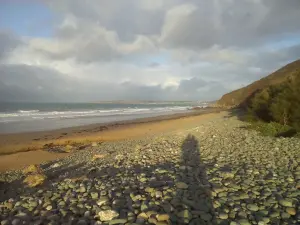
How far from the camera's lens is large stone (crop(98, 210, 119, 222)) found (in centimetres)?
430

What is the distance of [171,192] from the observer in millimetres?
5184

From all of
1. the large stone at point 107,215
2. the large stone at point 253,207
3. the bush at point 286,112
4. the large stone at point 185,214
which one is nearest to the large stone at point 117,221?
the large stone at point 107,215

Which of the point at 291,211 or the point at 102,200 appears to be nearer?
the point at 291,211

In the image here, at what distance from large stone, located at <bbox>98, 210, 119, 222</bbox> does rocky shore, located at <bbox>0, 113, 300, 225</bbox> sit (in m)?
0.02

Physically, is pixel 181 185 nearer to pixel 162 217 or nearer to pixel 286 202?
pixel 162 217

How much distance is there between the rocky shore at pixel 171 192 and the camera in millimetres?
4297

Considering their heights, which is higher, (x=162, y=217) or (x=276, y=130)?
(x=276, y=130)

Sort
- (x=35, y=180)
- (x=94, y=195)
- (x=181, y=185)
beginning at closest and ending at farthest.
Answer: (x=94, y=195) < (x=181, y=185) < (x=35, y=180)

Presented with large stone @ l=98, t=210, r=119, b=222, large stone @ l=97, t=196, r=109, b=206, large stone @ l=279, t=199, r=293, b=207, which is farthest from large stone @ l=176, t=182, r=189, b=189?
large stone @ l=279, t=199, r=293, b=207

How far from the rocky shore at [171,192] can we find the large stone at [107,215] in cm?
2

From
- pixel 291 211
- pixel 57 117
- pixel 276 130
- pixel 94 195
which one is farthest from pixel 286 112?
pixel 57 117

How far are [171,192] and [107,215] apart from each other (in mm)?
1396

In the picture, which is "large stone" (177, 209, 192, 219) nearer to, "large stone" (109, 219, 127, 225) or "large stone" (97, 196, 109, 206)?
"large stone" (109, 219, 127, 225)

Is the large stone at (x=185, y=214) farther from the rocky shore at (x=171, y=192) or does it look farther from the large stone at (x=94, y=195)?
the large stone at (x=94, y=195)
